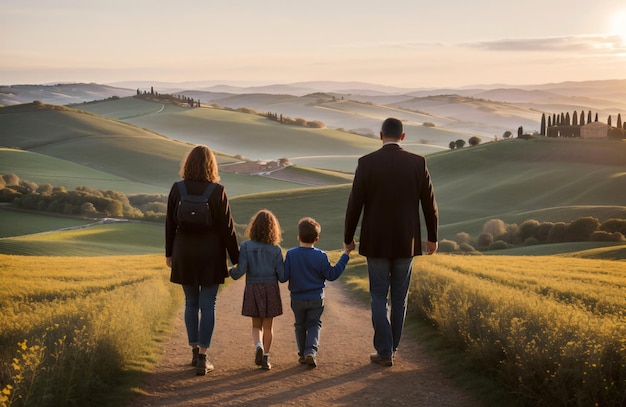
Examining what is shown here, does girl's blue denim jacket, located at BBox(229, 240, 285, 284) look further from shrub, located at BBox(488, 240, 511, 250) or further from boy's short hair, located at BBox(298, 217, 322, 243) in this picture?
shrub, located at BBox(488, 240, 511, 250)

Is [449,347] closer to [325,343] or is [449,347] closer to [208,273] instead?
[325,343]

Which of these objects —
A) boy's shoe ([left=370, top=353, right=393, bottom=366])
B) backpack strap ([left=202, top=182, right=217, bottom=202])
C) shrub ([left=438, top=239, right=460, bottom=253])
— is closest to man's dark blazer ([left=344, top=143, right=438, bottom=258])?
boy's shoe ([left=370, top=353, right=393, bottom=366])

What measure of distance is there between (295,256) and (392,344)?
6.20 ft

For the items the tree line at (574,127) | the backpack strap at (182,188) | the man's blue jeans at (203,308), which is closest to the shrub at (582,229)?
the man's blue jeans at (203,308)

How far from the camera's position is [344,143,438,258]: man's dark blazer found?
9.88 m

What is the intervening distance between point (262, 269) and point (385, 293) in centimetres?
177

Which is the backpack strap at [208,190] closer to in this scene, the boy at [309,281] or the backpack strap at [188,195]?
the backpack strap at [188,195]

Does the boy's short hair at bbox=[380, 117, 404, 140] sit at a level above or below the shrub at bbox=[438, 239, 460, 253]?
above

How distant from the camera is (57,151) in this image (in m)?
128

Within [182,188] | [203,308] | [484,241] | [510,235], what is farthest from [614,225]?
[182,188]

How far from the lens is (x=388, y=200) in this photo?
32.5ft

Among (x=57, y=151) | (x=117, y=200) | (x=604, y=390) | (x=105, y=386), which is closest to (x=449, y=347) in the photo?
(x=604, y=390)

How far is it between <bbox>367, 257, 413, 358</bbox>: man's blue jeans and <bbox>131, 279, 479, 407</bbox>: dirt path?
42cm

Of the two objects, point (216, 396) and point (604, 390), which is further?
point (216, 396)
